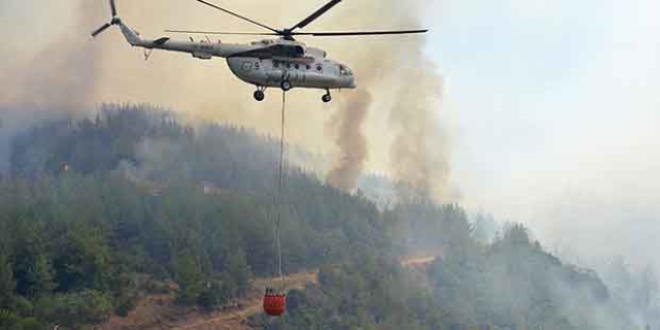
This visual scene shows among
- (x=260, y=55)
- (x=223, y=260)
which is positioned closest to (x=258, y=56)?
(x=260, y=55)

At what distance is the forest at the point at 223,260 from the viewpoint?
131875mm

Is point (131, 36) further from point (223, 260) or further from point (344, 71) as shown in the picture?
point (223, 260)

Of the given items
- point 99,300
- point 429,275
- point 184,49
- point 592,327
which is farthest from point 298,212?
point 184,49

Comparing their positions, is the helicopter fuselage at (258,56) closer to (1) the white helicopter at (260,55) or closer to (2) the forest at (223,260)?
(1) the white helicopter at (260,55)

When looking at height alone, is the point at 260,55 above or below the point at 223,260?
above

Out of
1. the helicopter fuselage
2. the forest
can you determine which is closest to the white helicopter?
the helicopter fuselage

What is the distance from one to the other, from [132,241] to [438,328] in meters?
42.7

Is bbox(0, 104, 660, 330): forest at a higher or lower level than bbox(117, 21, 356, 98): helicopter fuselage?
lower

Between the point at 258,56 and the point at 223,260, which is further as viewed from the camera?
the point at 223,260

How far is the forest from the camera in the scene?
13188 centimetres

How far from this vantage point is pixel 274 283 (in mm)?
155500

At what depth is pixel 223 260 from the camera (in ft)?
500

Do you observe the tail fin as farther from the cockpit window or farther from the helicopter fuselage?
the cockpit window

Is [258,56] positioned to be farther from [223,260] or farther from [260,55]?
[223,260]
